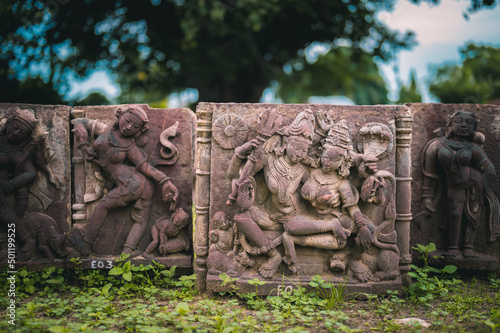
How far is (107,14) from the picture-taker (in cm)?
1093

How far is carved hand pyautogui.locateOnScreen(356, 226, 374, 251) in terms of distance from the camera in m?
4.36

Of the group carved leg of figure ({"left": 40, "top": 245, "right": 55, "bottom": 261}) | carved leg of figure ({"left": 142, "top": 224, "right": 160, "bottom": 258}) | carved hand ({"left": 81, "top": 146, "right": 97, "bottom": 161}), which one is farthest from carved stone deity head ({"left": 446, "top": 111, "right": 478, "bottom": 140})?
carved leg of figure ({"left": 40, "top": 245, "right": 55, "bottom": 261})

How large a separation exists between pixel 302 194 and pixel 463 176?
1852 millimetres

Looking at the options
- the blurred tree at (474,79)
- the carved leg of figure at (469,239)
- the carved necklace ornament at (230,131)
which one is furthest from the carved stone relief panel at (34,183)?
the blurred tree at (474,79)

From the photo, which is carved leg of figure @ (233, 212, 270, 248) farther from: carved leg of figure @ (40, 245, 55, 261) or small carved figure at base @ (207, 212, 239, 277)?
carved leg of figure @ (40, 245, 55, 261)

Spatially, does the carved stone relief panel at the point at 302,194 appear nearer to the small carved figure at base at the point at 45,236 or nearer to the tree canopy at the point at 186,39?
the small carved figure at base at the point at 45,236

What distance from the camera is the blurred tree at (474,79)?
18.1 metres

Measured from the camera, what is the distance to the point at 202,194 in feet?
15.3

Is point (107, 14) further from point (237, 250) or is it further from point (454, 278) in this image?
point (454, 278)

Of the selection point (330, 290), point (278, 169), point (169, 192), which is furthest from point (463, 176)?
point (169, 192)

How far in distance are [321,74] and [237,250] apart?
42.9ft

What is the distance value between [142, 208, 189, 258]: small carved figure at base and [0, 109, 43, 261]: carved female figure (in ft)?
4.18

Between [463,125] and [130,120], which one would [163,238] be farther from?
[463,125]

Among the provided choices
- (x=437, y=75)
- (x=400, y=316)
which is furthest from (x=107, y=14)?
(x=437, y=75)
